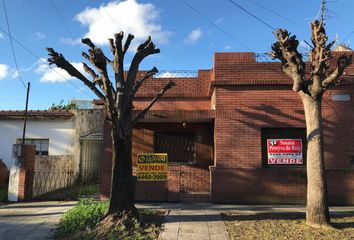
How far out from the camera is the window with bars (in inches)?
579

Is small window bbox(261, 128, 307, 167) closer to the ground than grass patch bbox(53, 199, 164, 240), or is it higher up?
higher up

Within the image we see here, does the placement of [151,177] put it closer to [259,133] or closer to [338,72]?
[259,133]

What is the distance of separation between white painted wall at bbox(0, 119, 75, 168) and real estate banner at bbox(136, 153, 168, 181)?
23.8 ft

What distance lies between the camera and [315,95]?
9023 millimetres

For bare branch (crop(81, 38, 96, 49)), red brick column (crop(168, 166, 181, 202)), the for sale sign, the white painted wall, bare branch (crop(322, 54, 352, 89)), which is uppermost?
bare branch (crop(81, 38, 96, 49))

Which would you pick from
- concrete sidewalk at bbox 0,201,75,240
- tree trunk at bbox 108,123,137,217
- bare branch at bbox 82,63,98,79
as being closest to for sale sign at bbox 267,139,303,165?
tree trunk at bbox 108,123,137,217

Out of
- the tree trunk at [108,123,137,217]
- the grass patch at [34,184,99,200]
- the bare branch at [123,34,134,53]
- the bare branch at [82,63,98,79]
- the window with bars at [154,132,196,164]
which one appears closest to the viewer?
the tree trunk at [108,123,137,217]

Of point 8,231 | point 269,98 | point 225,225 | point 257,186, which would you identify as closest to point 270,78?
point 269,98

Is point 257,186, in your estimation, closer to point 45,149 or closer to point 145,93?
point 145,93

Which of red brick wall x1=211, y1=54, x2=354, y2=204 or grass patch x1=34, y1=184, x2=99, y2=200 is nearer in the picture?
red brick wall x1=211, y1=54, x2=354, y2=204

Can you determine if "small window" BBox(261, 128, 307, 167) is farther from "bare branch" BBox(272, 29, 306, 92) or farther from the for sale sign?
"bare branch" BBox(272, 29, 306, 92)

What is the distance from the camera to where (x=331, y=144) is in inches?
501

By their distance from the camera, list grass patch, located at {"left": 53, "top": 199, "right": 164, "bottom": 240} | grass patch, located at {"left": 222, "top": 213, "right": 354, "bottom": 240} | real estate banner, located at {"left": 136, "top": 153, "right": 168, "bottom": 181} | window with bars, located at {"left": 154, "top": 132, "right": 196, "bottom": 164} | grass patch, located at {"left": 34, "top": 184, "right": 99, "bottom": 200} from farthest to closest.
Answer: window with bars, located at {"left": 154, "top": 132, "right": 196, "bottom": 164} < grass patch, located at {"left": 34, "top": 184, "right": 99, "bottom": 200} < real estate banner, located at {"left": 136, "top": 153, "right": 168, "bottom": 181} < grass patch, located at {"left": 53, "top": 199, "right": 164, "bottom": 240} < grass patch, located at {"left": 222, "top": 213, "right": 354, "bottom": 240}

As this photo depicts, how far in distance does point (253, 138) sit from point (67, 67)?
21.8ft
